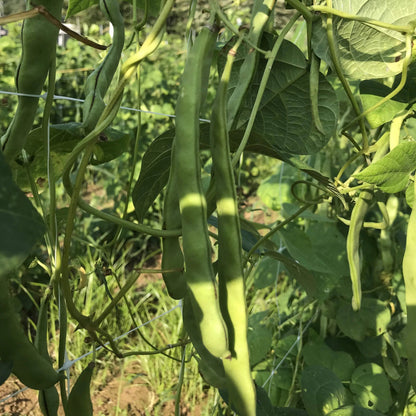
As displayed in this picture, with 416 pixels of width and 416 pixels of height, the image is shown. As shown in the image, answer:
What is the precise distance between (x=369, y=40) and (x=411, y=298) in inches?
12.7

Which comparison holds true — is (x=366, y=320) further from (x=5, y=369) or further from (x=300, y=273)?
(x=5, y=369)

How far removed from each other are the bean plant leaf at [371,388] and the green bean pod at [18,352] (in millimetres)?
1002

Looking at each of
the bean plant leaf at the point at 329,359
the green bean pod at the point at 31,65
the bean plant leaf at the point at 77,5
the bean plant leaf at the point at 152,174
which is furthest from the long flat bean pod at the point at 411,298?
the bean plant leaf at the point at 329,359

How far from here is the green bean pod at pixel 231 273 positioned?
46 cm

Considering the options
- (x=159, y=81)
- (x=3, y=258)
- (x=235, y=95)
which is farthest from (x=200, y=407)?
(x=159, y=81)

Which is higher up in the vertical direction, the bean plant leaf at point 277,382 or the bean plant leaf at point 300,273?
the bean plant leaf at point 300,273

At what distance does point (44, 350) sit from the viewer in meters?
0.59

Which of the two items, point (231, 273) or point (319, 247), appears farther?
point (319, 247)

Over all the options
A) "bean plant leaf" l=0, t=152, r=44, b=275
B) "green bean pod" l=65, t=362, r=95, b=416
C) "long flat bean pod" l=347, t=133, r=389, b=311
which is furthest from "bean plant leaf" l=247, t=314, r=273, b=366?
"bean plant leaf" l=0, t=152, r=44, b=275

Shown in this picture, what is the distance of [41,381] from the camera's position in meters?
0.54

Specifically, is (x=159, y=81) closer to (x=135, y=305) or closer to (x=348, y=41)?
(x=135, y=305)

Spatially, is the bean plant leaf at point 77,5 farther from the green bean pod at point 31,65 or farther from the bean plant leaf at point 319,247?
the bean plant leaf at point 319,247

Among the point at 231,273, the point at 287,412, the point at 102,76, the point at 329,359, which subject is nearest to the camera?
the point at 231,273

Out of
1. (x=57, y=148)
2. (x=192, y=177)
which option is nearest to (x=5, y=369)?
(x=192, y=177)
